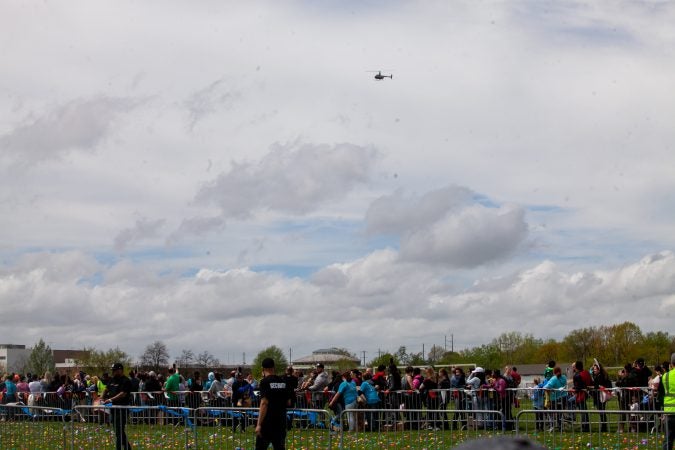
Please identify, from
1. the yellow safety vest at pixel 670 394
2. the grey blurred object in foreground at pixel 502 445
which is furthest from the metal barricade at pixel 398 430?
the grey blurred object in foreground at pixel 502 445

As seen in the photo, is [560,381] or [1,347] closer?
[560,381]

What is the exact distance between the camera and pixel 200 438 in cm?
1516

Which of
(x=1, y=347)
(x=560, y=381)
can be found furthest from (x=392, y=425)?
(x=1, y=347)

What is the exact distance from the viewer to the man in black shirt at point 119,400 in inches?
640

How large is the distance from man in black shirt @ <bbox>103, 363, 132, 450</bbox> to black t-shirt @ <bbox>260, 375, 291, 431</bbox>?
3.32 metres

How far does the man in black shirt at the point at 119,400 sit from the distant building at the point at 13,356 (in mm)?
157912

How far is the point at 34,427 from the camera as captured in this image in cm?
1648

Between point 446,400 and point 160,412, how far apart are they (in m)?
10.5

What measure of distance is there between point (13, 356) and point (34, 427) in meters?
171

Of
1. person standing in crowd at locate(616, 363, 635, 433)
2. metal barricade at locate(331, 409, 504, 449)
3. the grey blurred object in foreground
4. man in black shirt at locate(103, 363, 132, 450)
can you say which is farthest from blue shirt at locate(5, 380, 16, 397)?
the grey blurred object in foreground

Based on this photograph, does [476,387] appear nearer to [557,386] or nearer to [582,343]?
[557,386]

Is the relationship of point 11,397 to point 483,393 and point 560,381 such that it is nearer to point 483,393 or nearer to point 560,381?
point 483,393

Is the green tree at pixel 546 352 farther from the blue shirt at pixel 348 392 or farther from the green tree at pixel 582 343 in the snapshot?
the blue shirt at pixel 348 392

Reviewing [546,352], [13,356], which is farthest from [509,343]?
[13,356]
